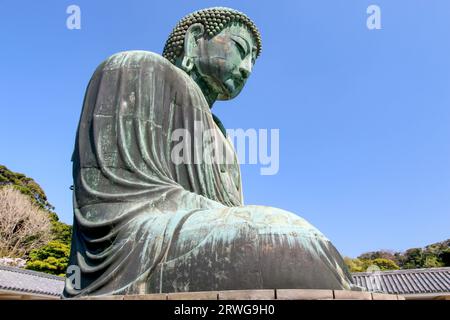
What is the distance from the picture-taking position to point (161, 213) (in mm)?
4016

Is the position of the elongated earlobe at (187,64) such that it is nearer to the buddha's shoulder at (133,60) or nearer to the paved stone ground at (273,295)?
the buddha's shoulder at (133,60)

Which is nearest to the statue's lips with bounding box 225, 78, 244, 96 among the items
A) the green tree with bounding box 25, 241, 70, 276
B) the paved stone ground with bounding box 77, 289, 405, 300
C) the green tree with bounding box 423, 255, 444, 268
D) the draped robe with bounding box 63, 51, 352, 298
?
the draped robe with bounding box 63, 51, 352, 298

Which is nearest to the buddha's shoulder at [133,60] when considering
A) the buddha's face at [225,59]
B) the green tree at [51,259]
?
the buddha's face at [225,59]

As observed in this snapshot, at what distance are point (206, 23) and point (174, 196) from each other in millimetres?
2676

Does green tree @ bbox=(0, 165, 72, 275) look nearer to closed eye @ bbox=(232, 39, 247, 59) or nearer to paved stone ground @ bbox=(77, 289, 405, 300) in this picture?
closed eye @ bbox=(232, 39, 247, 59)

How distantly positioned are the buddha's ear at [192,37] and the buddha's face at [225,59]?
0.09ft

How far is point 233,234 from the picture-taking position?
3.38m

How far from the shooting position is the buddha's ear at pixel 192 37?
5961 millimetres

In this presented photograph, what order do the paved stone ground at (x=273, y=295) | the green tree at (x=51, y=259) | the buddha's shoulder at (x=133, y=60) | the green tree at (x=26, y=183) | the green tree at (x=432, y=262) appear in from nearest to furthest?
the paved stone ground at (x=273, y=295) < the buddha's shoulder at (x=133, y=60) < the green tree at (x=51, y=259) < the green tree at (x=26, y=183) < the green tree at (x=432, y=262)

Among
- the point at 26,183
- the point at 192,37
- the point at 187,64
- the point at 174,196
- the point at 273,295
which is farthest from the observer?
the point at 26,183

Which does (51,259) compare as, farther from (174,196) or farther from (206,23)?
(174,196)

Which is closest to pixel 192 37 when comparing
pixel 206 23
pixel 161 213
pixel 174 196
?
pixel 206 23
